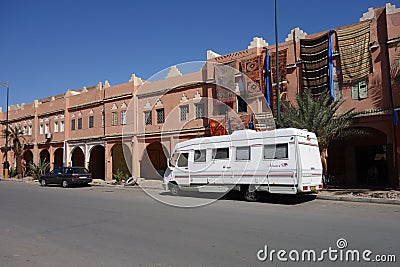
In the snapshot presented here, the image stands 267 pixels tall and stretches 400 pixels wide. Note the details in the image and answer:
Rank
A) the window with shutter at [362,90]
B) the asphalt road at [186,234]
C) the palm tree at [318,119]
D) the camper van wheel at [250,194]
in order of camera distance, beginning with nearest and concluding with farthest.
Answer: the asphalt road at [186,234]
the camper van wheel at [250,194]
the palm tree at [318,119]
the window with shutter at [362,90]

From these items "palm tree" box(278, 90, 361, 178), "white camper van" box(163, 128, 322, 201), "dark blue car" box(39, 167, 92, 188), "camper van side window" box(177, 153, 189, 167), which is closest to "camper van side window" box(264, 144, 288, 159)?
"white camper van" box(163, 128, 322, 201)

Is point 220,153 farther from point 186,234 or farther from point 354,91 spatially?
point 354,91

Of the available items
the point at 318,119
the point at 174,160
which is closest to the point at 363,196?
the point at 318,119

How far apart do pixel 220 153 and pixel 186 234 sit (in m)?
7.44

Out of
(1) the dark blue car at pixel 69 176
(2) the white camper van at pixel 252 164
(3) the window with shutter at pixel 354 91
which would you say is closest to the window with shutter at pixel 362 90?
(3) the window with shutter at pixel 354 91

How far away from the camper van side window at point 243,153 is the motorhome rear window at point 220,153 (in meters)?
0.56

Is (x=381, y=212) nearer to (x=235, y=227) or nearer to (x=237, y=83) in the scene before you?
(x=235, y=227)

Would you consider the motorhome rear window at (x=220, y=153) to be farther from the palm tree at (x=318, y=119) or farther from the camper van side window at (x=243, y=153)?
the palm tree at (x=318, y=119)

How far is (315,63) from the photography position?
1959 centimetres

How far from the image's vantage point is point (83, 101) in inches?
1304

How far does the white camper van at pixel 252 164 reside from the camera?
504 inches

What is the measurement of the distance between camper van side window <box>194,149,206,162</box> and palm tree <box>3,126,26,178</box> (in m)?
30.5

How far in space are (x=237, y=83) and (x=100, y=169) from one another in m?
19.0

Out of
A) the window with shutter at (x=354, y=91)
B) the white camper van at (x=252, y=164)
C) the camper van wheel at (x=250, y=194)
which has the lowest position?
the camper van wheel at (x=250, y=194)
